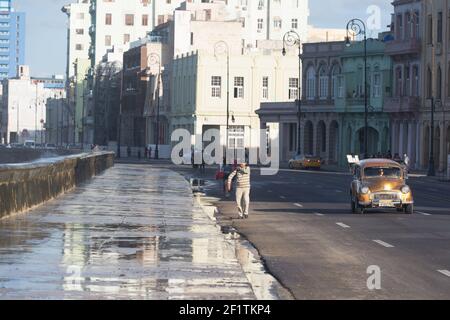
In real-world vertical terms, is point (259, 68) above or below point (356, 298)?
above

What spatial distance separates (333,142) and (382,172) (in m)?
75.8

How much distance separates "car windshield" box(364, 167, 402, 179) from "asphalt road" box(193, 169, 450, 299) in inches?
45.7

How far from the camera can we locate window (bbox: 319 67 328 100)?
379ft

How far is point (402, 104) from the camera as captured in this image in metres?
97.5

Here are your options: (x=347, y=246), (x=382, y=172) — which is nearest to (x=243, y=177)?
(x=382, y=172)

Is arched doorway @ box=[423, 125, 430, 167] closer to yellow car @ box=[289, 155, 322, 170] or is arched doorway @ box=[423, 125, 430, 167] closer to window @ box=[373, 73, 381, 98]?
yellow car @ box=[289, 155, 322, 170]

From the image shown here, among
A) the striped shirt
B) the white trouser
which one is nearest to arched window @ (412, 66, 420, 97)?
the striped shirt
